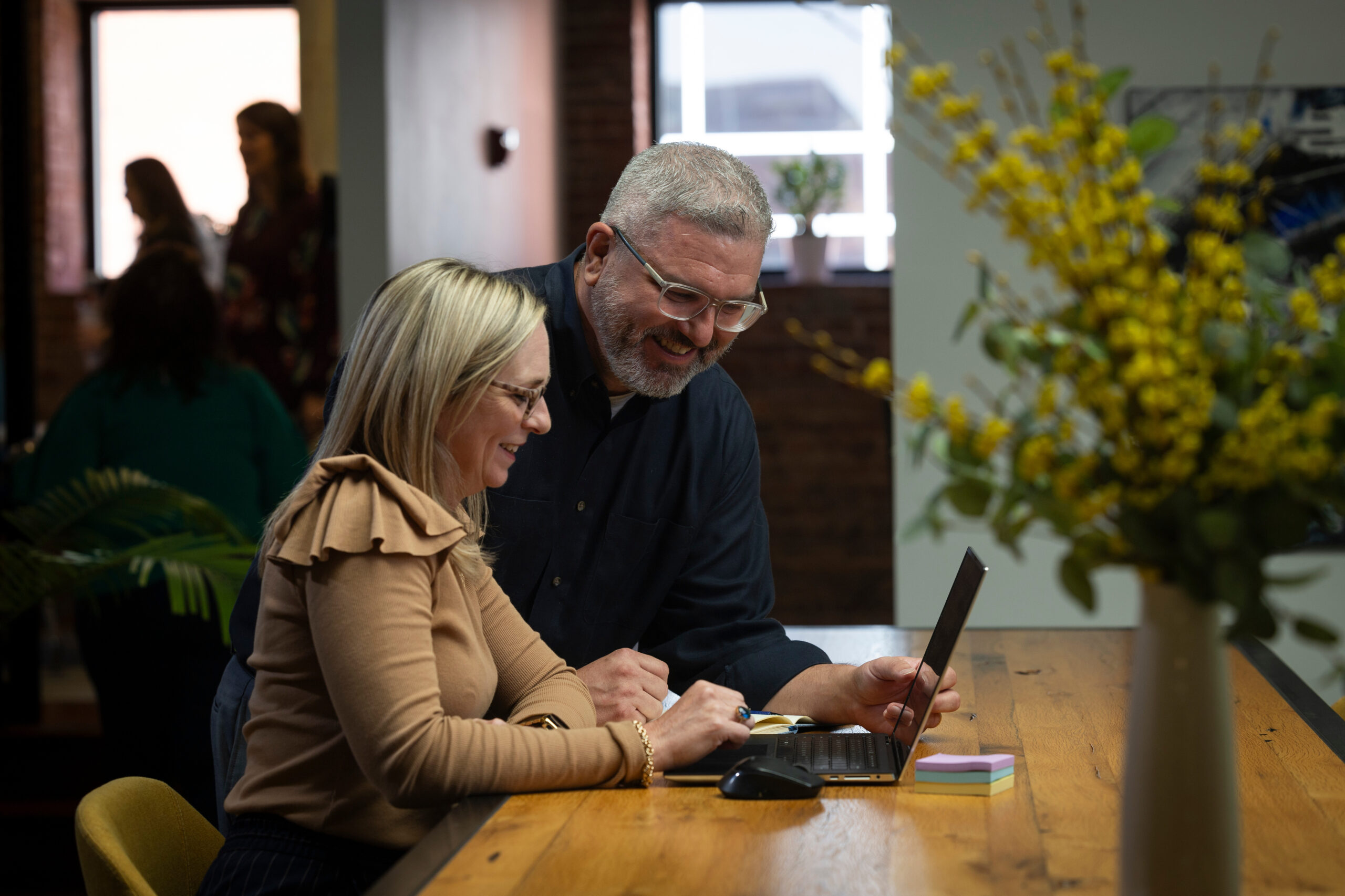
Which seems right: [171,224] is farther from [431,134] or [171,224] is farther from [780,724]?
[780,724]

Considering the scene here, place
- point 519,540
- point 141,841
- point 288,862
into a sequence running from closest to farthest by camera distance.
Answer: point 288,862
point 141,841
point 519,540

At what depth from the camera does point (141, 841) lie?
1.51 meters

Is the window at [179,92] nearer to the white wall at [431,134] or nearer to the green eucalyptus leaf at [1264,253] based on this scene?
the white wall at [431,134]

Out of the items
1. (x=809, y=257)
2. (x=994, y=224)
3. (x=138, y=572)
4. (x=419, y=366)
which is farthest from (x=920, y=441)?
(x=809, y=257)

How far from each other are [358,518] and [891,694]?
2.47ft

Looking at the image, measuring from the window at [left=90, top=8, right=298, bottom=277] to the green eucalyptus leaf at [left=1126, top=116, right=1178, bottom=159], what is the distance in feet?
13.4

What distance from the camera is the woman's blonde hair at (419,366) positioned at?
1.53m

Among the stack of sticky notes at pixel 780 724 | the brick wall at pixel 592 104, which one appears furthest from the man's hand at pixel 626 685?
the brick wall at pixel 592 104

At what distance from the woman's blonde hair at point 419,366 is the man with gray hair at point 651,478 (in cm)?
27

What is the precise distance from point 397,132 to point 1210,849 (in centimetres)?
320

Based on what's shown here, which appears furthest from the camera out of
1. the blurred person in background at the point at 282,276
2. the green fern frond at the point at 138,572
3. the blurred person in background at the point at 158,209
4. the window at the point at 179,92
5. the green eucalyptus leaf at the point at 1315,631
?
the window at the point at 179,92

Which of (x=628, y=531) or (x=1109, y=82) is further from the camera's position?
(x=628, y=531)

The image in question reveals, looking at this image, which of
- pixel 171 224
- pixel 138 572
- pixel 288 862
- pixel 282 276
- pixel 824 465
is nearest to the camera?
pixel 288 862

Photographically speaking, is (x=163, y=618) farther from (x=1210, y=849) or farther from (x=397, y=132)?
(x=1210, y=849)
